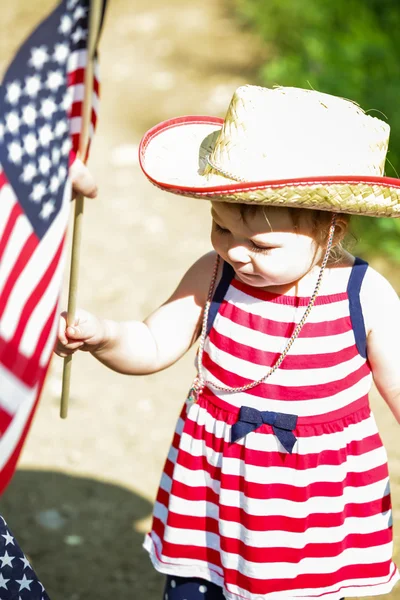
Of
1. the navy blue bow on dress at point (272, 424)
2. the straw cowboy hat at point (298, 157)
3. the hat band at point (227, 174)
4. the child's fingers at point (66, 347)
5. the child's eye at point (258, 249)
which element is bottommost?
the navy blue bow on dress at point (272, 424)

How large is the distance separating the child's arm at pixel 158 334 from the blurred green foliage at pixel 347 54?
291cm

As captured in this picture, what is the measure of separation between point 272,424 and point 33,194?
0.81 meters

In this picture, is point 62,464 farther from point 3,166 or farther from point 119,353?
point 3,166

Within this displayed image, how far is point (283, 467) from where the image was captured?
2.35 metres

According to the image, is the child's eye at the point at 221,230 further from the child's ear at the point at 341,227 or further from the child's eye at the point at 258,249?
the child's ear at the point at 341,227

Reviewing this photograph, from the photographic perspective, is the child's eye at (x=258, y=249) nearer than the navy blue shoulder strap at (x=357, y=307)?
Yes

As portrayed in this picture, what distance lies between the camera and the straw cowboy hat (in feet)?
6.77

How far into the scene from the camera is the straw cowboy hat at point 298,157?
2064 millimetres

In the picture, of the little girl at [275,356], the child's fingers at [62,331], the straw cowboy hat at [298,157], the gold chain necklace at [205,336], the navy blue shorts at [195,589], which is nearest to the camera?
the straw cowboy hat at [298,157]

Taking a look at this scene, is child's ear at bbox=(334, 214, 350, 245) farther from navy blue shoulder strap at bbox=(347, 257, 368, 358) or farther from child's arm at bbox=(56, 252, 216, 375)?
child's arm at bbox=(56, 252, 216, 375)

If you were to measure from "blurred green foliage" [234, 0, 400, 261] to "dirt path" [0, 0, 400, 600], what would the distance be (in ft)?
1.39

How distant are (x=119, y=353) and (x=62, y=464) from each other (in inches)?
71.5

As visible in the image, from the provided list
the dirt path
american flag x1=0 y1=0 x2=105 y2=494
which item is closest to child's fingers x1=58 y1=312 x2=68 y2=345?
american flag x1=0 y1=0 x2=105 y2=494

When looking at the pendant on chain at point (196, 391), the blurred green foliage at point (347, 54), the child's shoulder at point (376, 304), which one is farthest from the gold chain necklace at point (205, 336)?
the blurred green foliage at point (347, 54)
